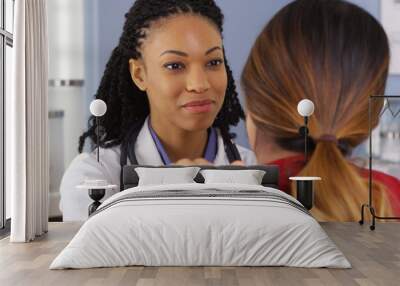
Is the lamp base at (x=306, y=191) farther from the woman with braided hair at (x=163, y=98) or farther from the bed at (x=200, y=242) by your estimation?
the bed at (x=200, y=242)

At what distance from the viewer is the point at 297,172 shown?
7.41 m

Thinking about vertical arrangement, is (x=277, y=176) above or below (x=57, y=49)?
below

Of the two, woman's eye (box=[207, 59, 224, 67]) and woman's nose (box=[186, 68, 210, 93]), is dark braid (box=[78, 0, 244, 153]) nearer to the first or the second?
woman's eye (box=[207, 59, 224, 67])

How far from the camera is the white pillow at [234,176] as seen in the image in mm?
6668

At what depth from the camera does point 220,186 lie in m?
5.65

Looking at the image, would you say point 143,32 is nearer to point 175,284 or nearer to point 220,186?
point 220,186

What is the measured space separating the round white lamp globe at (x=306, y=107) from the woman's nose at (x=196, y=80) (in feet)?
3.66

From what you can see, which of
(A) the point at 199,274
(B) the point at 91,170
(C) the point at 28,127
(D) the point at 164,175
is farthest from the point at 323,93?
(A) the point at 199,274

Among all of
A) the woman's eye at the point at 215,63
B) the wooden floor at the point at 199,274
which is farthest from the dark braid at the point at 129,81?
the wooden floor at the point at 199,274

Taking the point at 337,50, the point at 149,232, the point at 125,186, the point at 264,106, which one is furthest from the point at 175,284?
the point at 337,50

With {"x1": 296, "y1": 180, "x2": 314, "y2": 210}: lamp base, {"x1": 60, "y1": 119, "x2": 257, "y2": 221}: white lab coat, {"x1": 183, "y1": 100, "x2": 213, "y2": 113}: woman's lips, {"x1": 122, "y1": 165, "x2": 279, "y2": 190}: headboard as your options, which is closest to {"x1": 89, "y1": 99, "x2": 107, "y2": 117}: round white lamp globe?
{"x1": 60, "y1": 119, "x2": 257, "y2": 221}: white lab coat

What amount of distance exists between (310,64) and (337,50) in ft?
1.17

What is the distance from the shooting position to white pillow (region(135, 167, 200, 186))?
6.68 meters

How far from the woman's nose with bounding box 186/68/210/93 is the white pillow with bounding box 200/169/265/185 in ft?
3.18
